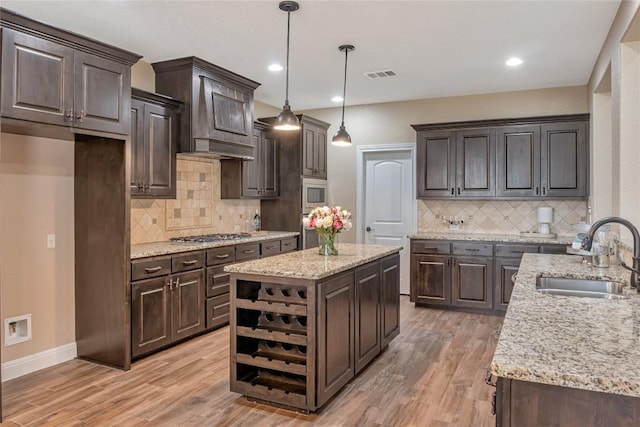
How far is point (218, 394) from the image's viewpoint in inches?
125

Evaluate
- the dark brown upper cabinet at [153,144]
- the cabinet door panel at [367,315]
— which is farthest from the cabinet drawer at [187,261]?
the cabinet door panel at [367,315]

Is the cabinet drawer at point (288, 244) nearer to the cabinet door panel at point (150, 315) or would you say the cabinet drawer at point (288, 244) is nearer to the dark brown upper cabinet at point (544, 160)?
the cabinet door panel at point (150, 315)

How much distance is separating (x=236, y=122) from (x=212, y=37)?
1.11 m

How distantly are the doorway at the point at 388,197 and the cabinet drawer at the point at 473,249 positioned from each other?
970mm

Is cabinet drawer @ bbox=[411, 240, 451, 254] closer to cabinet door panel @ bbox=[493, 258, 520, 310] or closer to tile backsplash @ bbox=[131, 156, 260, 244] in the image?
cabinet door panel @ bbox=[493, 258, 520, 310]

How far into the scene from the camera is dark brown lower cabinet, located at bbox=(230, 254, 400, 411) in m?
2.80

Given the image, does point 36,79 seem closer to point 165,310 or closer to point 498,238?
point 165,310

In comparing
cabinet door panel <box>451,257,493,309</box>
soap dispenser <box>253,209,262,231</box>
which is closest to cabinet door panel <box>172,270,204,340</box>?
soap dispenser <box>253,209,262,231</box>

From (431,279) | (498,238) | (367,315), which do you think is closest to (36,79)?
(367,315)

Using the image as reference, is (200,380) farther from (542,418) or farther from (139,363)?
(542,418)

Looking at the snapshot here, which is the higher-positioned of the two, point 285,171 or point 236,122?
point 236,122

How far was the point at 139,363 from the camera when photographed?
3750mm

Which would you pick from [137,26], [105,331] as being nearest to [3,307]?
[105,331]

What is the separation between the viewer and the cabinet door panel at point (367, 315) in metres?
3.38
